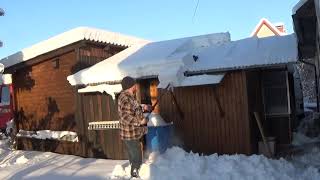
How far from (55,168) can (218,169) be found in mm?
3614

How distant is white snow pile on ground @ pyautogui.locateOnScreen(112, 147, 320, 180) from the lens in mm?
8992

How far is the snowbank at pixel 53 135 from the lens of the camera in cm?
1410

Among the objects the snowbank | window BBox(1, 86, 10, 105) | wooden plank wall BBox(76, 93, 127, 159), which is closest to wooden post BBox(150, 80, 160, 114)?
wooden plank wall BBox(76, 93, 127, 159)

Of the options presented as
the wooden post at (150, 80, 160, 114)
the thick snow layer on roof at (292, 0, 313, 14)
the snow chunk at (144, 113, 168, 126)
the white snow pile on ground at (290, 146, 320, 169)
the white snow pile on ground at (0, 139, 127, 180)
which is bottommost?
the white snow pile on ground at (290, 146, 320, 169)

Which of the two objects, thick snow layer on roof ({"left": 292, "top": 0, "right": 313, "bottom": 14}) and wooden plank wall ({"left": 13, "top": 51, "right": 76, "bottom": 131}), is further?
wooden plank wall ({"left": 13, "top": 51, "right": 76, "bottom": 131})

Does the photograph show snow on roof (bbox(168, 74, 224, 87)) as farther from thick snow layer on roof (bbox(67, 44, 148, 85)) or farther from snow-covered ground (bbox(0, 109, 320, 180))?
thick snow layer on roof (bbox(67, 44, 148, 85))

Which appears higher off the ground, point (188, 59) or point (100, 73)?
point (188, 59)

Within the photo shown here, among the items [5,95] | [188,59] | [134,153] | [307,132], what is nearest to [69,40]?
[188,59]

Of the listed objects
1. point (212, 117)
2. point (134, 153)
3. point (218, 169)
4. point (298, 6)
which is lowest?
point (218, 169)

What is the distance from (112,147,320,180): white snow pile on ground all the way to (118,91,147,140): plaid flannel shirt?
68 cm

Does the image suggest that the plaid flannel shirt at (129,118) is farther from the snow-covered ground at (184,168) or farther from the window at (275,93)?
the window at (275,93)

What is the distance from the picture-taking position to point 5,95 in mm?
21438

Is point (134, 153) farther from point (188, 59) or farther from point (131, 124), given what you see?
point (188, 59)

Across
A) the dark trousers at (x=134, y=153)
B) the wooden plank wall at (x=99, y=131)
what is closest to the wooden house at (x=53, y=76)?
the wooden plank wall at (x=99, y=131)
